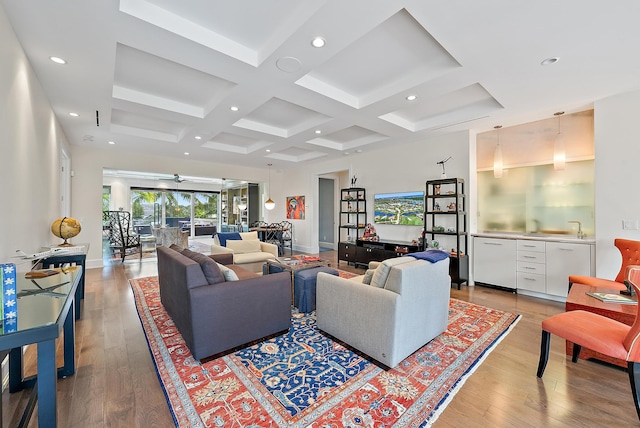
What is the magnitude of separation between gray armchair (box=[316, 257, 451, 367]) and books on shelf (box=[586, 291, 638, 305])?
4.06ft

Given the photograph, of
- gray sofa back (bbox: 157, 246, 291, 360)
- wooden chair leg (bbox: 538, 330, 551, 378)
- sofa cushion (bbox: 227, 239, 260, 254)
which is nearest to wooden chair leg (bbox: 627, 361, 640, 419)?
wooden chair leg (bbox: 538, 330, 551, 378)

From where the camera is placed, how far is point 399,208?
19.1ft

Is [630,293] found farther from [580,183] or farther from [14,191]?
[14,191]

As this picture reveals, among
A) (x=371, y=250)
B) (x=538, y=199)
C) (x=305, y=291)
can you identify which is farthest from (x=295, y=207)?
(x=538, y=199)

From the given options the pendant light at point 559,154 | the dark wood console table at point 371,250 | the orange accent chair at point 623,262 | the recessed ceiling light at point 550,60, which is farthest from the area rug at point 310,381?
the recessed ceiling light at point 550,60

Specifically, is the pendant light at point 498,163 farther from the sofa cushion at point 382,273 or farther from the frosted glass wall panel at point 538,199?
the sofa cushion at point 382,273

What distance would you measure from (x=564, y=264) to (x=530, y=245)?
46 centimetres

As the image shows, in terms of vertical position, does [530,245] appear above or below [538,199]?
below

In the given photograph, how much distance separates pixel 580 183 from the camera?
4.05 meters

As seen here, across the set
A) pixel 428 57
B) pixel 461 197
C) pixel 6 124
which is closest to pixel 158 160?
pixel 6 124

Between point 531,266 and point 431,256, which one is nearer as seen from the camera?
point 431,256

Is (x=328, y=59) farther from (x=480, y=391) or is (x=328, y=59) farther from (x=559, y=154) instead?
(x=559, y=154)

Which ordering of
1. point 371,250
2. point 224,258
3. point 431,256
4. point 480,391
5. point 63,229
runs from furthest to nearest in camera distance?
point 371,250 → point 224,258 → point 63,229 → point 431,256 → point 480,391

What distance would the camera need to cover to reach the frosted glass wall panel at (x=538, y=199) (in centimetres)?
402
